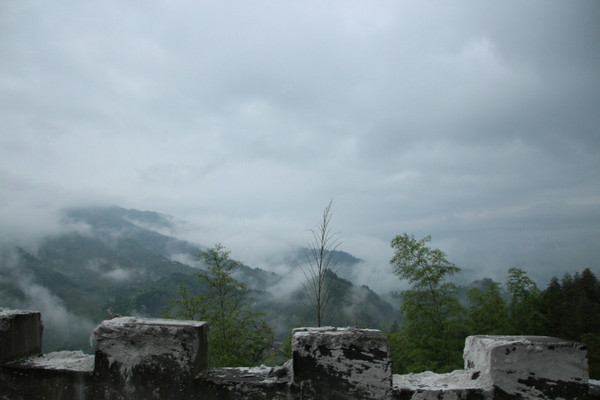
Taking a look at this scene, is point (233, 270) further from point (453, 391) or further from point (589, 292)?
point (589, 292)

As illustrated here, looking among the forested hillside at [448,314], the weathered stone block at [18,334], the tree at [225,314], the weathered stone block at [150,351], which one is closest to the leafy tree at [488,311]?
the forested hillside at [448,314]

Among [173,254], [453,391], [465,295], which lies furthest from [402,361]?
[173,254]

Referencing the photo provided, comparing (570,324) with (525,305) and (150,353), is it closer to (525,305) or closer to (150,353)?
(525,305)

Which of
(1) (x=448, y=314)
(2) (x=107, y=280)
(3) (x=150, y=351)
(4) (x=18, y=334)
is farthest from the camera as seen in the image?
(2) (x=107, y=280)

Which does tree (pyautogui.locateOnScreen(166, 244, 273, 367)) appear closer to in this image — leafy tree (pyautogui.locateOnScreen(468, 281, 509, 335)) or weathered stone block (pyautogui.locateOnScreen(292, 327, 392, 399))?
leafy tree (pyautogui.locateOnScreen(468, 281, 509, 335))

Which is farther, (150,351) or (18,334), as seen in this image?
(18,334)

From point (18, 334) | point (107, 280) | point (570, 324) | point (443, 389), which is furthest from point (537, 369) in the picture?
point (107, 280)

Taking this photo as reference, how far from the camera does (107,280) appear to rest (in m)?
128

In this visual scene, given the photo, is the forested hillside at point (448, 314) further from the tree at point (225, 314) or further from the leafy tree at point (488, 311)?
the tree at point (225, 314)

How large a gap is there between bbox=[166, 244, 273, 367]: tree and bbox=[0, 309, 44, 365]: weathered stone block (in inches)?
249

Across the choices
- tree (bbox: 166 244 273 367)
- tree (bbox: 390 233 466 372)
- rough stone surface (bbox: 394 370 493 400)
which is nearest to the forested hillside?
tree (bbox: 390 233 466 372)

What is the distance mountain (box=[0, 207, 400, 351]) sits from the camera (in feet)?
73.3

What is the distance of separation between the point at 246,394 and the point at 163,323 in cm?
70

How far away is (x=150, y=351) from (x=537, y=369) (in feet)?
7.71
